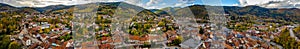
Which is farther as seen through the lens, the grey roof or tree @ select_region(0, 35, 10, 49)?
the grey roof

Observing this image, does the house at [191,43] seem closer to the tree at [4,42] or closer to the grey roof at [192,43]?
the grey roof at [192,43]

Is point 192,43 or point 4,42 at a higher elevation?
point 4,42

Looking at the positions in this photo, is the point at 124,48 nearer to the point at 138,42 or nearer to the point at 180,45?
the point at 138,42

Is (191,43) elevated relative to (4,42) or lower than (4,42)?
lower

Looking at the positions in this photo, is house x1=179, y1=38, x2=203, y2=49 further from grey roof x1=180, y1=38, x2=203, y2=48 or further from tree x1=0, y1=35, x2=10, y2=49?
tree x1=0, y1=35, x2=10, y2=49

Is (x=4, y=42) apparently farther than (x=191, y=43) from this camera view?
No

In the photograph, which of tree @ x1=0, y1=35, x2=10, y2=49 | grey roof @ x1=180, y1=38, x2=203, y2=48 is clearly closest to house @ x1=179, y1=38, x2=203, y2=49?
grey roof @ x1=180, y1=38, x2=203, y2=48

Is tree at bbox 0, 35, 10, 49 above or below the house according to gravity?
above

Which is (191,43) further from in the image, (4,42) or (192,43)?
(4,42)

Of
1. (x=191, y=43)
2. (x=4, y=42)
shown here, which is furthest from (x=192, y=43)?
(x=4, y=42)

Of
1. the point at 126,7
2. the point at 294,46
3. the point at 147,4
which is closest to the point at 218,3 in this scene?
the point at 147,4

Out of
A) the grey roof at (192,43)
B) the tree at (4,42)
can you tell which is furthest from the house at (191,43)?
the tree at (4,42)
